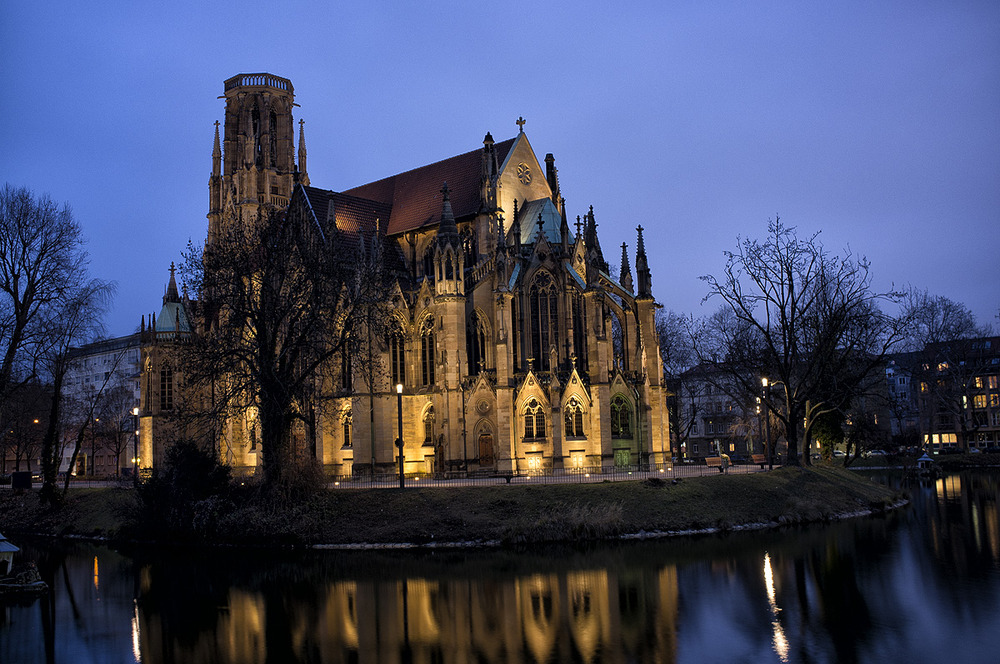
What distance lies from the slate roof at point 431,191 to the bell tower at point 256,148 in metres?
7.09

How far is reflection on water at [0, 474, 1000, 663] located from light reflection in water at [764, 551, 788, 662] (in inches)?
2.1

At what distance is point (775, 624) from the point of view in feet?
59.1

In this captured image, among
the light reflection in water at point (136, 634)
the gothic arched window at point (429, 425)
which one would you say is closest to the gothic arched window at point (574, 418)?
the gothic arched window at point (429, 425)

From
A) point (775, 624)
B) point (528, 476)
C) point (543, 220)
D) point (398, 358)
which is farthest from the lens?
point (543, 220)

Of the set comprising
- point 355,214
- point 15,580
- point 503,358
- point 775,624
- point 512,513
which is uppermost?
point 355,214

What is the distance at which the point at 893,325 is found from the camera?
40312 millimetres

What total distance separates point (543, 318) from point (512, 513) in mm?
17505

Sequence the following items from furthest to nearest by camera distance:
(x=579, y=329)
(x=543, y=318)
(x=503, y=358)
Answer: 1. (x=579, y=329)
2. (x=543, y=318)
3. (x=503, y=358)

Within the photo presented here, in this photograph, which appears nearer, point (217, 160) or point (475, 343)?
point (475, 343)

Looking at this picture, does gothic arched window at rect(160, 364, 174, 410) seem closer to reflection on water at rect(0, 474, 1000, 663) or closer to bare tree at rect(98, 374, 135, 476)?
bare tree at rect(98, 374, 135, 476)

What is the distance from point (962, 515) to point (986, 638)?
2192 cm

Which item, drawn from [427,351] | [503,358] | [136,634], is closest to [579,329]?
[503,358]

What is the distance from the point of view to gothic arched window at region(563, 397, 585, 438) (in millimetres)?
45406

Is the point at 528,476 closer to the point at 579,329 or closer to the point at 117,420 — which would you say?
the point at 579,329
